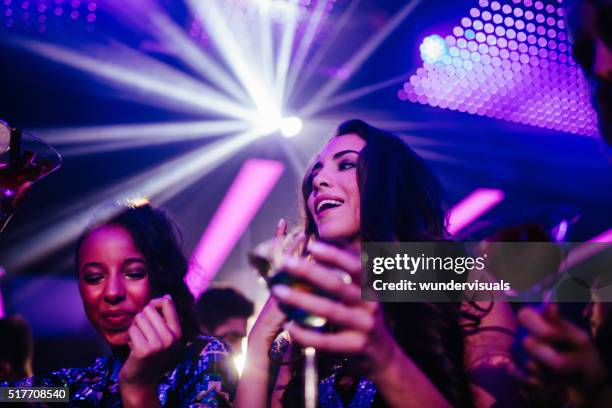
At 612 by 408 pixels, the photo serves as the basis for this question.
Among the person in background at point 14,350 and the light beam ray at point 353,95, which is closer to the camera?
the person in background at point 14,350

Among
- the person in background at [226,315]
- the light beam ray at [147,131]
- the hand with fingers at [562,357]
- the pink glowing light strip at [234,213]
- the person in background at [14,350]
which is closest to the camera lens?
the hand with fingers at [562,357]

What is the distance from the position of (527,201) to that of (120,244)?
403 centimetres

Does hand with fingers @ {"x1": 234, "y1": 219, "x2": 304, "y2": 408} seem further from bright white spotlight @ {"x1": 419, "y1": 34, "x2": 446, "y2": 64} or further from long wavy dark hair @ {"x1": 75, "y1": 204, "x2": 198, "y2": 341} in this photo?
bright white spotlight @ {"x1": 419, "y1": 34, "x2": 446, "y2": 64}

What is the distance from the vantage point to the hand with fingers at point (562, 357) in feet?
2.60

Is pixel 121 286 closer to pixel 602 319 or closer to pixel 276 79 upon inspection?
pixel 602 319

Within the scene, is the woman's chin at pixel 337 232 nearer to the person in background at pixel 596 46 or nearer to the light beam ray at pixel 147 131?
the person in background at pixel 596 46

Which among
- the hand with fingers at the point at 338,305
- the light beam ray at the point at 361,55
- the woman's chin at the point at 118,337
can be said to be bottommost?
the hand with fingers at the point at 338,305

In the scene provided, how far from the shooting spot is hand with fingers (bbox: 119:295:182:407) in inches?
54.2

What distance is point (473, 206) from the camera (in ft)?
16.9

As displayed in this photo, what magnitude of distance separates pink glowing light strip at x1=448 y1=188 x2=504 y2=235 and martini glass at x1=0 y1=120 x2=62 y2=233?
160 inches

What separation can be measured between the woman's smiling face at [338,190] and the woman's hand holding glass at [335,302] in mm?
917

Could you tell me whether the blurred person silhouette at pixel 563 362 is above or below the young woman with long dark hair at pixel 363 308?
below

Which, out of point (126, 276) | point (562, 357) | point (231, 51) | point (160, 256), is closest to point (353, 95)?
point (231, 51)

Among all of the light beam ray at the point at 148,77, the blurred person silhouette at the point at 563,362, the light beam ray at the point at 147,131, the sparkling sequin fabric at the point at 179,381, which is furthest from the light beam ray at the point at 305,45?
the blurred person silhouette at the point at 563,362
